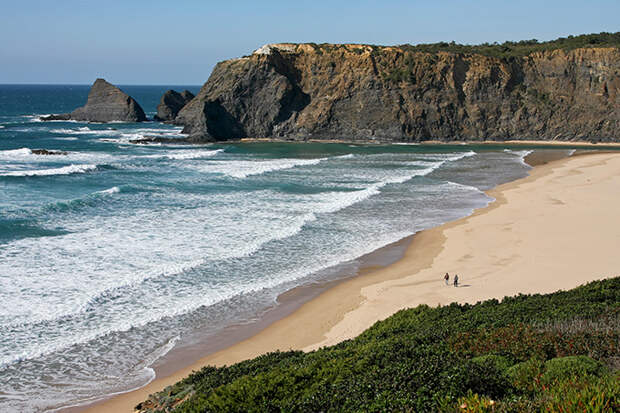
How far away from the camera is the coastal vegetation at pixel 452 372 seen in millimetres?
7145

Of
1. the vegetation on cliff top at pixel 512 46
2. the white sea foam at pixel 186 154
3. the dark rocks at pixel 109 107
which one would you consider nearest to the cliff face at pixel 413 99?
the vegetation on cliff top at pixel 512 46

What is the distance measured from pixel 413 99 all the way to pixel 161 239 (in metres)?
54.6

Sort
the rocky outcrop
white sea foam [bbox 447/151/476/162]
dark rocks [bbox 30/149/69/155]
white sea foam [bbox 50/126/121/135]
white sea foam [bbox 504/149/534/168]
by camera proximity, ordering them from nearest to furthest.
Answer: dark rocks [bbox 30/149/69/155]
white sea foam [bbox 504/149/534/168]
white sea foam [bbox 447/151/476/162]
white sea foam [bbox 50/126/121/135]
the rocky outcrop

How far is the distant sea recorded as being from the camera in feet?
48.8

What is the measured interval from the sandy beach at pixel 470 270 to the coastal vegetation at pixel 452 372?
11.3 ft

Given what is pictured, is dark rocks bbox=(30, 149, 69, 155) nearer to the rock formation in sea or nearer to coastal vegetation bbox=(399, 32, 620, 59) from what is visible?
the rock formation in sea

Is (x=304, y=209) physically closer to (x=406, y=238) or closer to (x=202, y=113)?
(x=406, y=238)

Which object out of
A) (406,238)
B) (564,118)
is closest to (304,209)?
(406,238)

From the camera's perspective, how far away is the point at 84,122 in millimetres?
87625

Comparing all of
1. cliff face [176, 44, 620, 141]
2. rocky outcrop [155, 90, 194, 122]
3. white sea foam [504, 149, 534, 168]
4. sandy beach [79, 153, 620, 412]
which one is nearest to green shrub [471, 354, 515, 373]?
sandy beach [79, 153, 620, 412]

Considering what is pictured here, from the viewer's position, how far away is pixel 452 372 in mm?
7855

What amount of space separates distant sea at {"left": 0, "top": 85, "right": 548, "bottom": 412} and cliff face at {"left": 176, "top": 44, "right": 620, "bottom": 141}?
18.7 m

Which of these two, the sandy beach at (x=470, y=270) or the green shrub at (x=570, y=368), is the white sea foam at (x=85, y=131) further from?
the green shrub at (x=570, y=368)

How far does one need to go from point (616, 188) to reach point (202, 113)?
156ft
